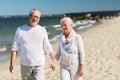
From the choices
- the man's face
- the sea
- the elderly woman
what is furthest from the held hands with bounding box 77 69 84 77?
the sea

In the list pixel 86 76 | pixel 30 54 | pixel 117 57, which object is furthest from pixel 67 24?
pixel 117 57

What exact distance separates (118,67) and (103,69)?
47cm

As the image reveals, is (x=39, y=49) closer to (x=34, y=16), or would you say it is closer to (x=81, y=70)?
(x=34, y=16)

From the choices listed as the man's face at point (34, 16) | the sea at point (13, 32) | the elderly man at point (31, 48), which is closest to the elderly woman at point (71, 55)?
the elderly man at point (31, 48)

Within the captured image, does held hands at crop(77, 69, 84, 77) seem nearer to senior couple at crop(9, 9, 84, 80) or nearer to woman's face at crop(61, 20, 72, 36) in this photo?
senior couple at crop(9, 9, 84, 80)

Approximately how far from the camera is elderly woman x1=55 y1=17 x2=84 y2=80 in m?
5.54

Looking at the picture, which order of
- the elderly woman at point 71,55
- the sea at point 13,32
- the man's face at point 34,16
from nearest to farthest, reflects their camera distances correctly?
the man's face at point 34,16, the elderly woman at point 71,55, the sea at point 13,32

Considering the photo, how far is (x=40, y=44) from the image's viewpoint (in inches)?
216

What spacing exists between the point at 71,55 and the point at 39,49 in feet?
1.59

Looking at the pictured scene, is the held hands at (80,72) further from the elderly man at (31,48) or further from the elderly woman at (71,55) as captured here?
the elderly man at (31,48)

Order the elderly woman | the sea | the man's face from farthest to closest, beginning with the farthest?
the sea, the elderly woman, the man's face

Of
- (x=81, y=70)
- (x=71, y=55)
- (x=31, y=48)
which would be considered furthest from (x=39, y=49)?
(x=81, y=70)

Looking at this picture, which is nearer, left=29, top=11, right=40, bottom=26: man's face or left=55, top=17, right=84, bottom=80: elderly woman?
left=29, top=11, right=40, bottom=26: man's face

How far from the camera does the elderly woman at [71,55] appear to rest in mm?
5539
